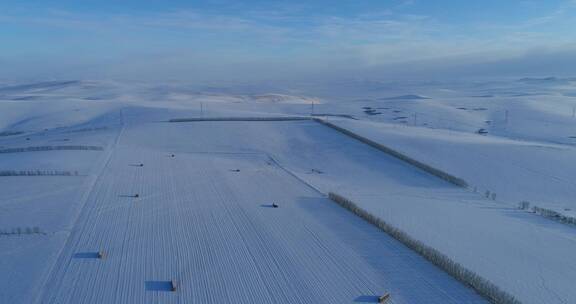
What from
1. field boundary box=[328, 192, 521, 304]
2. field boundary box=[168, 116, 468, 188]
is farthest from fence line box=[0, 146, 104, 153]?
field boundary box=[328, 192, 521, 304]

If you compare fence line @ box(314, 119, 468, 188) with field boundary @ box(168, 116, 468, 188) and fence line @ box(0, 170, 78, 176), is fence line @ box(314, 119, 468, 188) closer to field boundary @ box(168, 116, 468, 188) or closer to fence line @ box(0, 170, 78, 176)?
field boundary @ box(168, 116, 468, 188)

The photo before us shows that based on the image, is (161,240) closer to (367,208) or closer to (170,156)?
(367,208)

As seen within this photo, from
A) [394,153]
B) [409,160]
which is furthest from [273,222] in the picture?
[394,153]

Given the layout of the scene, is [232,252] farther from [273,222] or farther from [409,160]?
[409,160]

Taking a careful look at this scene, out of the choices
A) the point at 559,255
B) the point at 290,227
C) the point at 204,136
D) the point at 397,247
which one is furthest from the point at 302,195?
the point at 204,136

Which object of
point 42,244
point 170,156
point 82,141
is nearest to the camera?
point 42,244

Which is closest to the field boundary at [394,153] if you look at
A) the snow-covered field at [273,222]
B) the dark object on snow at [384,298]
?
the snow-covered field at [273,222]

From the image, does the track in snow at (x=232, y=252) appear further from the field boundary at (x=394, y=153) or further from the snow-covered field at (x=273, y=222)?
the field boundary at (x=394, y=153)
